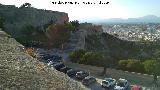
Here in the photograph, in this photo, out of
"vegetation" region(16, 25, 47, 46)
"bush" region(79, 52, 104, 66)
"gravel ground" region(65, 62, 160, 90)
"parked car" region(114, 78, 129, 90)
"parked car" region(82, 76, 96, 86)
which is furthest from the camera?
"vegetation" region(16, 25, 47, 46)

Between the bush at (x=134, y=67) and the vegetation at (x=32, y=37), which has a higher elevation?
the vegetation at (x=32, y=37)

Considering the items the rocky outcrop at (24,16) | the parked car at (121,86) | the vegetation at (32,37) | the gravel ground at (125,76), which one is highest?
the rocky outcrop at (24,16)

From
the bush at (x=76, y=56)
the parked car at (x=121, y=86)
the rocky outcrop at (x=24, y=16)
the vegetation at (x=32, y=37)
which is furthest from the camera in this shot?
the rocky outcrop at (x=24, y=16)

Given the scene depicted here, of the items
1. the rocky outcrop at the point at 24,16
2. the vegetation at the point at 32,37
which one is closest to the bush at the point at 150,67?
the vegetation at the point at 32,37

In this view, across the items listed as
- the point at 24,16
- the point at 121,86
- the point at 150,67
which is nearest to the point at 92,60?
the point at 150,67

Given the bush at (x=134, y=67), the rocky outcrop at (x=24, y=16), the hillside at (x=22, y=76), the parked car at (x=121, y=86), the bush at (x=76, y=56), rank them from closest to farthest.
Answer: the hillside at (x=22, y=76)
the parked car at (x=121, y=86)
the bush at (x=134, y=67)
the bush at (x=76, y=56)
the rocky outcrop at (x=24, y=16)

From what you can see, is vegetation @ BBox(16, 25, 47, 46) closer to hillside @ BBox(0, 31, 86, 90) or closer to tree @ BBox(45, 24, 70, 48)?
tree @ BBox(45, 24, 70, 48)

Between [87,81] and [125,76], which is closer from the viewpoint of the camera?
[87,81]

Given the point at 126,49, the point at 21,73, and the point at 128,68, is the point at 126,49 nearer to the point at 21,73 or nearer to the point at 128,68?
the point at 128,68

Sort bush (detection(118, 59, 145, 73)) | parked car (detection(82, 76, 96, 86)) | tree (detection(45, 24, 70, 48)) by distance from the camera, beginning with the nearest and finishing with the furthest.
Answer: parked car (detection(82, 76, 96, 86))
bush (detection(118, 59, 145, 73))
tree (detection(45, 24, 70, 48))

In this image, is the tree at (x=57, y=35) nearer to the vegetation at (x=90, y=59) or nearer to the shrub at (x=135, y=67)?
the vegetation at (x=90, y=59)

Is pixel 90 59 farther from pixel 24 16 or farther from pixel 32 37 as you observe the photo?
pixel 24 16

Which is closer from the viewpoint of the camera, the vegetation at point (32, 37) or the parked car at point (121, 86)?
the parked car at point (121, 86)

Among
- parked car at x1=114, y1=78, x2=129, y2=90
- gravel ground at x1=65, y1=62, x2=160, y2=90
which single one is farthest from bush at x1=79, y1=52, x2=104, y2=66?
parked car at x1=114, y1=78, x2=129, y2=90
